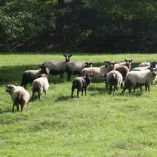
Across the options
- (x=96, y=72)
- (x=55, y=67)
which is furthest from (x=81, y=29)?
(x=96, y=72)

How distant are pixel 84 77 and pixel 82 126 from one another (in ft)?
19.7

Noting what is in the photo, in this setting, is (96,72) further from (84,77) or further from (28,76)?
(28,76)

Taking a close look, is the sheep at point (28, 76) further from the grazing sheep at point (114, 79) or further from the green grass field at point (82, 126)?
the grazing sheep at point (114, 79)

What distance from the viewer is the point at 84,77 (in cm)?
2347

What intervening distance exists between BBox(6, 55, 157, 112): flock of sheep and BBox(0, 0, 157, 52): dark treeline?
85.5 feet

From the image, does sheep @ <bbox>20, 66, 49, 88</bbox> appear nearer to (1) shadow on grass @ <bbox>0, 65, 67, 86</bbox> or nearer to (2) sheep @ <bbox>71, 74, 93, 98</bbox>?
(1) shadow on grass @ <bbox>0, 65, 67, 86</bbox>

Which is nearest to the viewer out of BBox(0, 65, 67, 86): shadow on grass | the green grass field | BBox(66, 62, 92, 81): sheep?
the green grass field

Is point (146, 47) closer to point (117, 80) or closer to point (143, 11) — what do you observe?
point (143, 11)

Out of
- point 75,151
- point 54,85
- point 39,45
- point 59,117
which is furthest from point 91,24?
point 75,151

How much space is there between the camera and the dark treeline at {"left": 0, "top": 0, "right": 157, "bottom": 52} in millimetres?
55188

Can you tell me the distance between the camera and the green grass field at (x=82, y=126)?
48.9ft

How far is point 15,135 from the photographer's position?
17.0 m

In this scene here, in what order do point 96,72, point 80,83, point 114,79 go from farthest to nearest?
point 96,72
point 114,79
point 80,83

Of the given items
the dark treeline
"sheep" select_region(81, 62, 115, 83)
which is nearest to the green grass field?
"sheep" select_region(81, 62, 115, 83)
